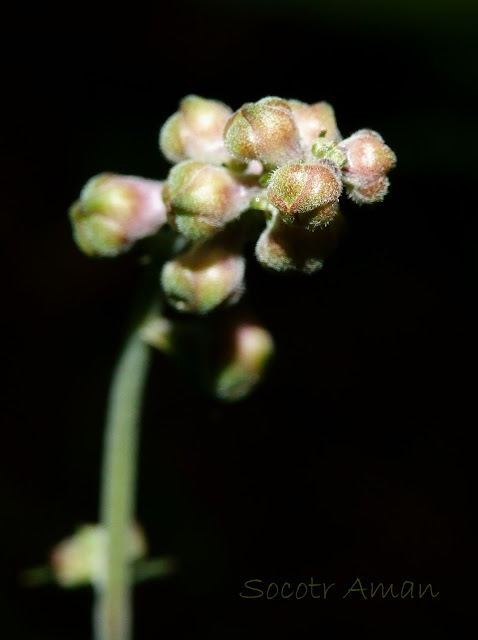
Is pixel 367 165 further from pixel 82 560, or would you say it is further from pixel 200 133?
pixel 82 560

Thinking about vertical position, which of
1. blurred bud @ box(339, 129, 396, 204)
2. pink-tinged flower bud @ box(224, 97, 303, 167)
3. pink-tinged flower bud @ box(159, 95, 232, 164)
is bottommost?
blurred bud @ box(339, 129, 396, 204)

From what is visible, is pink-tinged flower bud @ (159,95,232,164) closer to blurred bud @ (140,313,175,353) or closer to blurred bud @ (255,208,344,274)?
blurred bud @ (255,208,344,274)

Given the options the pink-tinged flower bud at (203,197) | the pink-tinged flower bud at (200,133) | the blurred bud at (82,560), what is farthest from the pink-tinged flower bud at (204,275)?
the blurred bud at (82,560)

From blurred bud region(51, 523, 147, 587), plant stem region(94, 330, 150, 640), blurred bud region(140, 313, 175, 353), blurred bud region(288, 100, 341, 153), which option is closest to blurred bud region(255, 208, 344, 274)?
blurred bud region(288, 100, 341, 153)

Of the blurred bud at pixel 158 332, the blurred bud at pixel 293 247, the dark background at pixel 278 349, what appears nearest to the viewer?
the blurred bud at pixel 293 247

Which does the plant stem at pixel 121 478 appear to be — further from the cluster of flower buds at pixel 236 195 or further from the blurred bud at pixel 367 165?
the blurred bud at pixel 367 165

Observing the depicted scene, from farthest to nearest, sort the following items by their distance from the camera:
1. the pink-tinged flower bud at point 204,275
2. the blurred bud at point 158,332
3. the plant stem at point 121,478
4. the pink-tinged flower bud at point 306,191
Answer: the plant stem at point 121,478 < the blurred bud at point 158,332 < the pink-tinged flower bud at point 204,275 < the pink-tinged flower bud at point 306,191

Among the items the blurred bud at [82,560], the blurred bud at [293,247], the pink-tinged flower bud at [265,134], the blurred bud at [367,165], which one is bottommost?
the blurred bud at [82,560]

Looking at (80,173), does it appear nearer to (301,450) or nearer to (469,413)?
(301,450)
